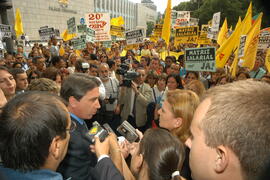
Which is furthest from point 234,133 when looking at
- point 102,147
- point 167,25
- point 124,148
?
point 167,25

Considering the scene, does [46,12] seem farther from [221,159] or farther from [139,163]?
[221,159]

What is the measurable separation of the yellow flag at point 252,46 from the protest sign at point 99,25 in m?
5.85

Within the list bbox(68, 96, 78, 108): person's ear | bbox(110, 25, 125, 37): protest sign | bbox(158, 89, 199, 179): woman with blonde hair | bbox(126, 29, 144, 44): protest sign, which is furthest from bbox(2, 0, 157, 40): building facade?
bbox(158, 89, 199, 179): woman with blonde hair

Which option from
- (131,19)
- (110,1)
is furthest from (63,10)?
(131,19)

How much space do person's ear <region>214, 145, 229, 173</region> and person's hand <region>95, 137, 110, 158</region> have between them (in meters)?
0.98

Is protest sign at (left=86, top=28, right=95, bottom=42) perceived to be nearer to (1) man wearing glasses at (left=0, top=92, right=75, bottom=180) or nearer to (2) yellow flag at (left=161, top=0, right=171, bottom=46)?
(2) yellow flag at (left=161, top=0, right=171, bottom=46)

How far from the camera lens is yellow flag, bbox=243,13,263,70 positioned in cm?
533

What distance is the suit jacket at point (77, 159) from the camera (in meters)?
1.62

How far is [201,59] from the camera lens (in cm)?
444

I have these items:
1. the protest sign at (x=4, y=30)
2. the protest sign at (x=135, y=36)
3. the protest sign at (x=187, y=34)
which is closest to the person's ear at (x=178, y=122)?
the protest sign at (x=187, y=34)

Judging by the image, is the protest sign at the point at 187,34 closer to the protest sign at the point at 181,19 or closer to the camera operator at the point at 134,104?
the camera operator at the point at 134,104

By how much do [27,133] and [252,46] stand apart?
236 inches

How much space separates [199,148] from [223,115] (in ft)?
0.71

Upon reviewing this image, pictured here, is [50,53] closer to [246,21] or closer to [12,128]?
[246,21]
